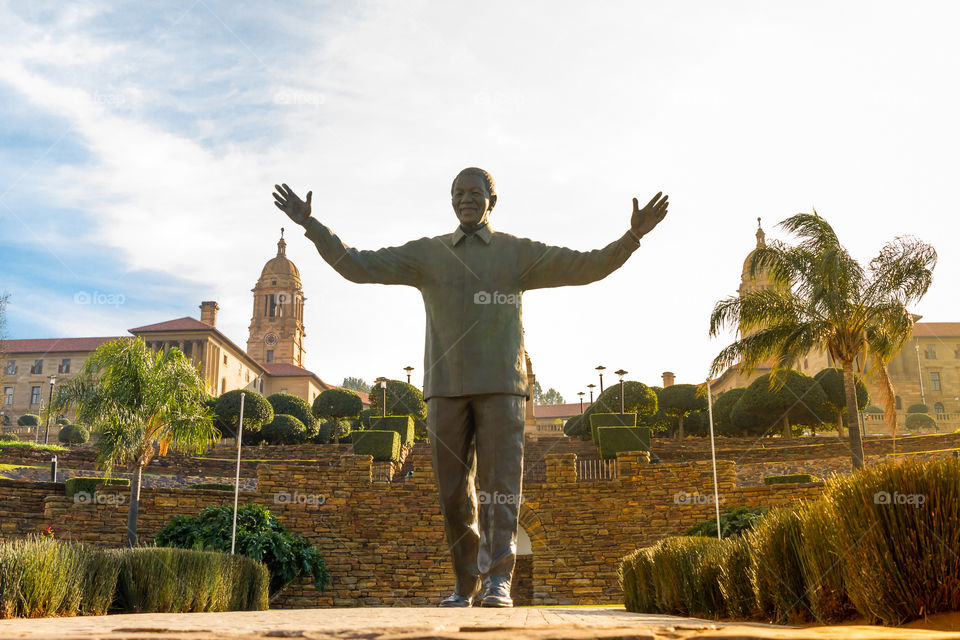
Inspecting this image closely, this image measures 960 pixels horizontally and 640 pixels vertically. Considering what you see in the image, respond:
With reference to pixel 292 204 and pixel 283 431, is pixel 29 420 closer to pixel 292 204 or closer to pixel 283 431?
pixel 283 431

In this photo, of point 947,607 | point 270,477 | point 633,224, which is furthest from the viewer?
point 270,477

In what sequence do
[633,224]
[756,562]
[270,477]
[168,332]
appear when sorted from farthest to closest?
[168,332]
[270,477]
[633,224]
[756,562]

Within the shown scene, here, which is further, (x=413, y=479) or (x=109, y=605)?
(x=413, y=479)

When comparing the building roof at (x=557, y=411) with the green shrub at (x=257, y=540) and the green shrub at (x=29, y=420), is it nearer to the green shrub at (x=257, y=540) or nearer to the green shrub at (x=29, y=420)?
the green shrub at (x=29, y=420)

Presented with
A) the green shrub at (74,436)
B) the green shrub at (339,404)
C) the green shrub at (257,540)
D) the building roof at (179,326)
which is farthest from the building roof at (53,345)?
the green shrub at (257,540)

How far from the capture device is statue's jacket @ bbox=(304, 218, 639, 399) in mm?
4449

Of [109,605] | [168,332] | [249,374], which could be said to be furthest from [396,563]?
[249,374]

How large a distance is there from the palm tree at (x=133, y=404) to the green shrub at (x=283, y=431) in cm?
2036

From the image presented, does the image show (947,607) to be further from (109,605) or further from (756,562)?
(109,605)

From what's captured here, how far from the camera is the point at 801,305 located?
1684cm

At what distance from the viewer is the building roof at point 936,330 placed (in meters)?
68.9

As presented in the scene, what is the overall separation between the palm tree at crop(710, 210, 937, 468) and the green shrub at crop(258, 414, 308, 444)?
26.4m

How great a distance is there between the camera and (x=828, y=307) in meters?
16.2

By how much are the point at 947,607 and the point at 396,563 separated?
52.2ft
